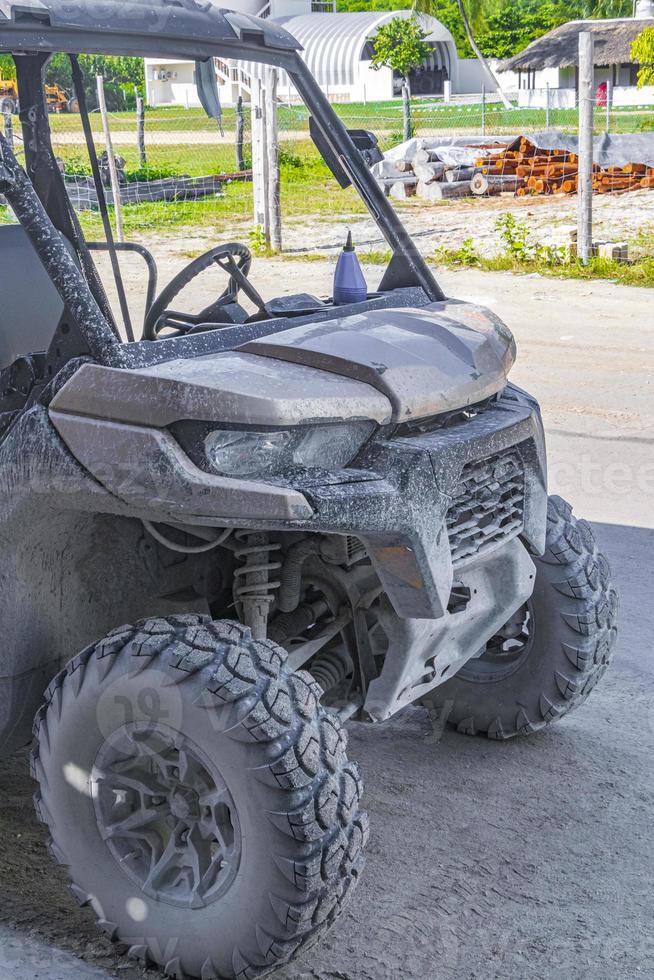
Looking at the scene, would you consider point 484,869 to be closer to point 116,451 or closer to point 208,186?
point 116,451

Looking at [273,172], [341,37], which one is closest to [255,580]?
[273,172]

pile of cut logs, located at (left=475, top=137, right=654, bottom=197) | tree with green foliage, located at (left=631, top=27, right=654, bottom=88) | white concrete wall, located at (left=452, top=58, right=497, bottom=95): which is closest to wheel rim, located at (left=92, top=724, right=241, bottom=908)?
pile of cut logs, located at (left=475, top=137, right=654, bottom=197)

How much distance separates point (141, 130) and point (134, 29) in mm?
448

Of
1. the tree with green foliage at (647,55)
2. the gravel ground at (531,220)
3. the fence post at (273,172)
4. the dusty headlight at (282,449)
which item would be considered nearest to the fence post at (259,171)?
the fence post at (273,172)

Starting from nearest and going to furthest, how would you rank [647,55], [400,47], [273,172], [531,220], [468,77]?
[273,172] < [531,220] < [647,55] < [400,47] < [468,77]

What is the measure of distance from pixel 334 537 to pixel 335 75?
2497 inches

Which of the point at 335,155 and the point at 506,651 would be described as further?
the point at 506,651

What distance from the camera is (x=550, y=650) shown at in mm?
3936

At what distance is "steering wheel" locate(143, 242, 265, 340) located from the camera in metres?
3.34

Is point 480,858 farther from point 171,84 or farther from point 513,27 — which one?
point 513,27

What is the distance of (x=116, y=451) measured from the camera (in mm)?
2781

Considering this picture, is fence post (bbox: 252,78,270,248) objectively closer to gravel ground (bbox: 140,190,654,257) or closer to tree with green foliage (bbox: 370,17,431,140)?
gravel ground (bbox: 140,190,654,257)

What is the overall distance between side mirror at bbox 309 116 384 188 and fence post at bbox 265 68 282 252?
0.16 m

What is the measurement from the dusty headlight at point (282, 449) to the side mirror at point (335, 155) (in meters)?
1.36
